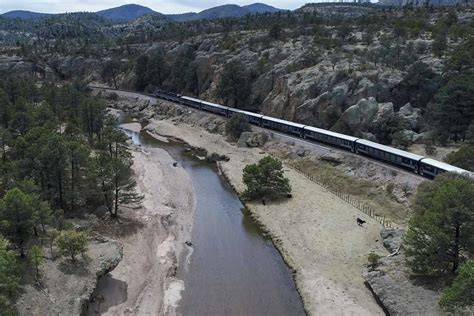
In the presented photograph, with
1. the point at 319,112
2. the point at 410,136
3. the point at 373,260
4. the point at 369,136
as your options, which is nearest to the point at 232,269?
the point at 373,260

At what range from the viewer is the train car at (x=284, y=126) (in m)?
92.2

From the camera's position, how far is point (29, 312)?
34.7 m

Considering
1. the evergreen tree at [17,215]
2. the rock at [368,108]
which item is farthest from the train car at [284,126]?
the evergreen tree at [17,215]

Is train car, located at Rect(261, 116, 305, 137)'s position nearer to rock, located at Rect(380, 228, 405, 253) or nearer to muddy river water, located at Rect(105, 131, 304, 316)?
muddy river water, located at Rect(105, 131, 304, 316)

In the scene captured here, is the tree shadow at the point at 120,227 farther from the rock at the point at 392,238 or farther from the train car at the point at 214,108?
the train car at the point at 214,108

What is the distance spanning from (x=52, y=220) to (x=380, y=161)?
49.9m

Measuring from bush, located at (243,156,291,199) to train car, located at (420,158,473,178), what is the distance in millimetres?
19390

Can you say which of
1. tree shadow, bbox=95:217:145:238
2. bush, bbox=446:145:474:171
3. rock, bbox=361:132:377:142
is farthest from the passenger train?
tree shadow, bbox=95:217:145:238

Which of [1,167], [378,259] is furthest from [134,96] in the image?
[378,259]

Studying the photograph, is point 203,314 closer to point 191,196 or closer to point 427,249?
point 427,249

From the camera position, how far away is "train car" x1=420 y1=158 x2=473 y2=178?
5887 cm

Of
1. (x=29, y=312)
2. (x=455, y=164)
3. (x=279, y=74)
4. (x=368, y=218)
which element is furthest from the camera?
(x=279, y=74)

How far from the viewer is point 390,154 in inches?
2788

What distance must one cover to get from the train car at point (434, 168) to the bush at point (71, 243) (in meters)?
45.1
